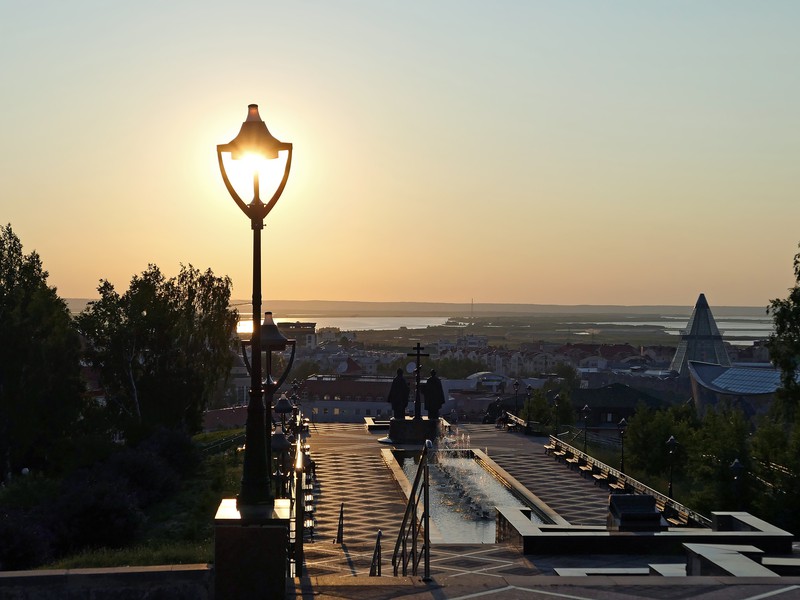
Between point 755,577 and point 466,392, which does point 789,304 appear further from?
point 466,392

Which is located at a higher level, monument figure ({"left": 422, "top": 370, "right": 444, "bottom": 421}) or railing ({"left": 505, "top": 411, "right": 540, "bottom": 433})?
monument figure ({"left": 422, "top": 370, "right": 444, "bottom": 421})

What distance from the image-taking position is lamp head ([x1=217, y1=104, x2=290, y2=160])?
28.8ft

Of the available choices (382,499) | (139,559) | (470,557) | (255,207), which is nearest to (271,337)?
(139,559)

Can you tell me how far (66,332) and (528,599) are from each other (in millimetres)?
35288

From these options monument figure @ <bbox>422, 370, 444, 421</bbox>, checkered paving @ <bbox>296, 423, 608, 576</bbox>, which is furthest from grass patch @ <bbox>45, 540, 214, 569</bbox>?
monument figure @ <bbox>422, 370, 444, 421</bbox>

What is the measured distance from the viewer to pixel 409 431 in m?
41.1

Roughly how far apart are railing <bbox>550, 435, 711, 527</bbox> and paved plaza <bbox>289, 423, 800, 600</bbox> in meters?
0.63

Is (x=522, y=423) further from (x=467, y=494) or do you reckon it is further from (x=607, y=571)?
(x=607, y=571)

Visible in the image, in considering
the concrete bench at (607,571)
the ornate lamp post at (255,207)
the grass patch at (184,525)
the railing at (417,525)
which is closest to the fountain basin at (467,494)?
the concrete bench at (607,571)

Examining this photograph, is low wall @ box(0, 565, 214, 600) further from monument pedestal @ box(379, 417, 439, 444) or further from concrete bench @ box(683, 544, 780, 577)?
monument pedestal @ box(379, 417, 439, 444)

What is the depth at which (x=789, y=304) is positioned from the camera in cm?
3475

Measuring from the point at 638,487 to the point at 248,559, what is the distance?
19.0m

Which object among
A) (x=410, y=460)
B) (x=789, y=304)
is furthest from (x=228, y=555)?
(x=789, y=304)

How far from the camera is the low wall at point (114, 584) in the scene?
327 inches
